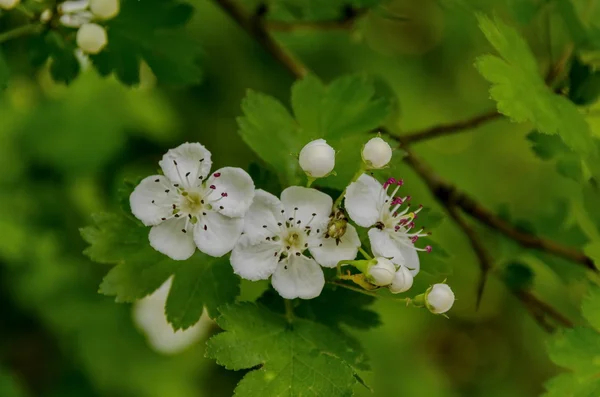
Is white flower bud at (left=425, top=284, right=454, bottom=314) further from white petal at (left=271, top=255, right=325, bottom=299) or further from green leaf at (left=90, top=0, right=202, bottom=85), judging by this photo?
green leaf at (left=90, top=0, right=202, bottom=85)

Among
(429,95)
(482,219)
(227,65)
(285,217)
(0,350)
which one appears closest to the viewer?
(285,217)

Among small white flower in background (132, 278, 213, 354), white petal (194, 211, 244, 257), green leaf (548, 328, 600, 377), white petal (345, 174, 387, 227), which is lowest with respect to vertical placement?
small white flower in background (132, 278, 213, 354)

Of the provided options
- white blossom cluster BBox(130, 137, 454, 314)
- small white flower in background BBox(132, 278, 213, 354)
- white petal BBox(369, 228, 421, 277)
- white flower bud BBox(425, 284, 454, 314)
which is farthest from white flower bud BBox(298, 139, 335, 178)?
small white flower in background BBox(132, 278, 213, 354)

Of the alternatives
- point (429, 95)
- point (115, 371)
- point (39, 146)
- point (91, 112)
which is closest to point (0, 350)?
point (115, 371)

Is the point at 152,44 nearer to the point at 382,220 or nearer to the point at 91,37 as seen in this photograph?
the point at 91,37

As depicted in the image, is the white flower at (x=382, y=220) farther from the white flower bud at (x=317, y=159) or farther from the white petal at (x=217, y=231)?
the white petal at (x=217, y=231)

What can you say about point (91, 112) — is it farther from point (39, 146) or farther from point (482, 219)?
point (482, 219)

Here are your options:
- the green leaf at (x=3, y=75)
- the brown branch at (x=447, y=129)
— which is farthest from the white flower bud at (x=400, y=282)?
the green leaf at (x=3, y=75)
